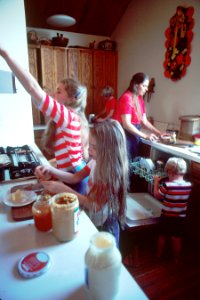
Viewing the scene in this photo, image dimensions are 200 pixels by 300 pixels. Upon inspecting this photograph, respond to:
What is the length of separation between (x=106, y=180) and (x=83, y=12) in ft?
10.8

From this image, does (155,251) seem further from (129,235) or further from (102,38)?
(102,38)

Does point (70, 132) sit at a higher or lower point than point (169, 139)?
higher

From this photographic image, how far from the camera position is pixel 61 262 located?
623mm

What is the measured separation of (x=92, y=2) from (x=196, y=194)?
3048mm

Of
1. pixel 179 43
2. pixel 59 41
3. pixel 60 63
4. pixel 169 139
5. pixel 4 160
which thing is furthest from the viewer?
pixel 60 63

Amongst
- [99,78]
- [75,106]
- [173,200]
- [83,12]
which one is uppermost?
[83,12]

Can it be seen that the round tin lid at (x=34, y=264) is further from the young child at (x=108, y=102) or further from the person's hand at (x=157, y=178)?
A: the young child at (x=108, y=102)

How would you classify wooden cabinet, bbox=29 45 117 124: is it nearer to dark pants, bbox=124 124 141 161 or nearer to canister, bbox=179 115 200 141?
dark pants, bbox=124 124 141 161

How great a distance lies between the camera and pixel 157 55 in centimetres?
285

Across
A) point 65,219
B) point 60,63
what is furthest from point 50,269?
point 60,63

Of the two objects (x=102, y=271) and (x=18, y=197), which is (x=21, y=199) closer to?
(x=18, y=197)

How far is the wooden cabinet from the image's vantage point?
3.30 metres

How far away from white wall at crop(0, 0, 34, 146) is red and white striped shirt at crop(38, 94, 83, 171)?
71 centimetres

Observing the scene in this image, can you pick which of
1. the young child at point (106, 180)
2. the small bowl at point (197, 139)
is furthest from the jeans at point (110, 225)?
the small bowl at point (197, 139)
